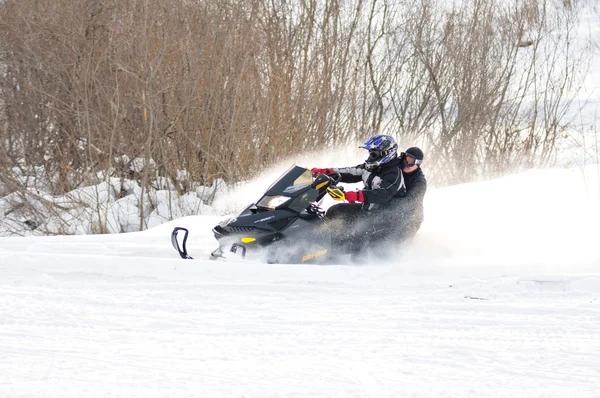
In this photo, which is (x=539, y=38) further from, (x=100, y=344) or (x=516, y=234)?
(x=100, y=344)

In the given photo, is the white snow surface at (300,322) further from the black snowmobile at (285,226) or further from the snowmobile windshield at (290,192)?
the snowmobile windshield at (290,192)

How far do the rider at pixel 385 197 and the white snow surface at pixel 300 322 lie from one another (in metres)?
0.26

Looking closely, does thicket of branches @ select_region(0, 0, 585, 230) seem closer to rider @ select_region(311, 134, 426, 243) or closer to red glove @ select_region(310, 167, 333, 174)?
red glove @ select_region(310, 167, 333, 174)

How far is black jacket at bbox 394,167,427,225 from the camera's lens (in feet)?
23.1

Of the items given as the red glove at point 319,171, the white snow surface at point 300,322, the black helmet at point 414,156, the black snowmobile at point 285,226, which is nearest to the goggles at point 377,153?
the black helmet at point 414,156

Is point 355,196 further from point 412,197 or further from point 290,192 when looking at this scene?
point 412,197

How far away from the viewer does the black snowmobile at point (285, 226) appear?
6.41m

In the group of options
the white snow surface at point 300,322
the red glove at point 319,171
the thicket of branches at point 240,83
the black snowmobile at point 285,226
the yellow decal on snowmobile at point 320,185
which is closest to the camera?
the white snow surface at point 300,322

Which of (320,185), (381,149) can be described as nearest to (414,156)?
(381,149)

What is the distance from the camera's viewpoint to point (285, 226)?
6.46m

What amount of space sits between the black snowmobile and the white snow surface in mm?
248

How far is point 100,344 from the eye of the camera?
4207 mm

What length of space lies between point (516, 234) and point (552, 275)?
233 centimetres

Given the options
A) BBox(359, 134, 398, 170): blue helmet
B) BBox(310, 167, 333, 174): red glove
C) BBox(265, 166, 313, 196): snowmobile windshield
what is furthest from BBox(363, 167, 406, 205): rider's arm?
BBox(265, 166, 313, 196): snowmobile windshield
